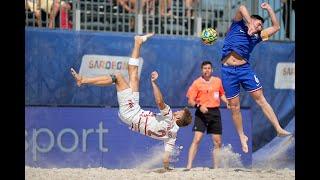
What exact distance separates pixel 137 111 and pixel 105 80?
0.55 meters

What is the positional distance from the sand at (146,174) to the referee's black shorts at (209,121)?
19.3 inches

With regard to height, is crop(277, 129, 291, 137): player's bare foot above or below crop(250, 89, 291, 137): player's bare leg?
below

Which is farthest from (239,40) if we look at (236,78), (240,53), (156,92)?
(156,92)

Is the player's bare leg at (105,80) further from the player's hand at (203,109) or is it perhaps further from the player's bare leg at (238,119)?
the player's bare leg at (238,119)

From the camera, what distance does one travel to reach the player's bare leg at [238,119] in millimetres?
8897

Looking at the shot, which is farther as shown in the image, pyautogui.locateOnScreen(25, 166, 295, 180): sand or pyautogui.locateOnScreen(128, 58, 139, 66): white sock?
pyautogui.locateOnScreen(128, 58, 139, 66): white sock

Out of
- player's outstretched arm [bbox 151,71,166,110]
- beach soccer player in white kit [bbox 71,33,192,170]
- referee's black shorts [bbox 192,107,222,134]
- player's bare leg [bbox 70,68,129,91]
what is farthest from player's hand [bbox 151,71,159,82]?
referee's black shorts [bbox 192,107,222,134]

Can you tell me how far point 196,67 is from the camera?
886 centimetres

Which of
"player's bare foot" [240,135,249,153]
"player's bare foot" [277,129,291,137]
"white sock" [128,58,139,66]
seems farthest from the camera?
"player's bare foot" [277,129,291,137]

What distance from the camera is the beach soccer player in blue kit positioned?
8.70 m

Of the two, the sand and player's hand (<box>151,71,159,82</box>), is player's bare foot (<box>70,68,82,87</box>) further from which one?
the sand

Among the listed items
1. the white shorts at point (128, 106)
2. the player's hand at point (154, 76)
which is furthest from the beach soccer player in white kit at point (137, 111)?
the player's hand at point (154, 76)

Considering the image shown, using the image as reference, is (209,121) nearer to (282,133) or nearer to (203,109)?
(203,109)

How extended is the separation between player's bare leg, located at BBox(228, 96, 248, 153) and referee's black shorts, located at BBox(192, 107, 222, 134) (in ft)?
0.65
